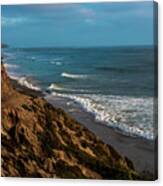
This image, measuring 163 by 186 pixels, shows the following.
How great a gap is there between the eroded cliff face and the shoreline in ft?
0.07

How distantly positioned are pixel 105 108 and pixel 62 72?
0.26 m

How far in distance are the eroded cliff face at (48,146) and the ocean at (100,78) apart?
9cm

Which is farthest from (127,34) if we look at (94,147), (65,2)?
(94,147)

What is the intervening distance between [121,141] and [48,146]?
344 millimetres

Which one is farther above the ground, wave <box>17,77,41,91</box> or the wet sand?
wave <box>17,77,41,91</box>

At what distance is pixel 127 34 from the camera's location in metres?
2.80

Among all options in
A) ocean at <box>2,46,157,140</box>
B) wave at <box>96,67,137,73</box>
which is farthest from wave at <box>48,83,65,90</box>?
wave at <box>96,67,137,73</box>

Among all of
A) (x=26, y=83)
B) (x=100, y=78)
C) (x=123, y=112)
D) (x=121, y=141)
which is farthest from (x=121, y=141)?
(x=26, y=83)

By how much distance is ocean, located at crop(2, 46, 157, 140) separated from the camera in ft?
9.03

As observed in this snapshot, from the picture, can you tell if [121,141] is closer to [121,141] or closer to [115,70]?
[121,141]

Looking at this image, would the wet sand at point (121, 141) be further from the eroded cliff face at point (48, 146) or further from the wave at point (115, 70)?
the wave at point (115, 70)

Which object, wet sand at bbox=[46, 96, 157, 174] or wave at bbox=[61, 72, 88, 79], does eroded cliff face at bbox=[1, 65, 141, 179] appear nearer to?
wet sand at bbox=[46, 96, 157, 174]

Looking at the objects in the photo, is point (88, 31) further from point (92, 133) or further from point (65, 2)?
point (92, 133)

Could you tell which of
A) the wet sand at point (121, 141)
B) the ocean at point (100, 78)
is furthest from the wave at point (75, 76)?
the wet sand at point (121, 141)
